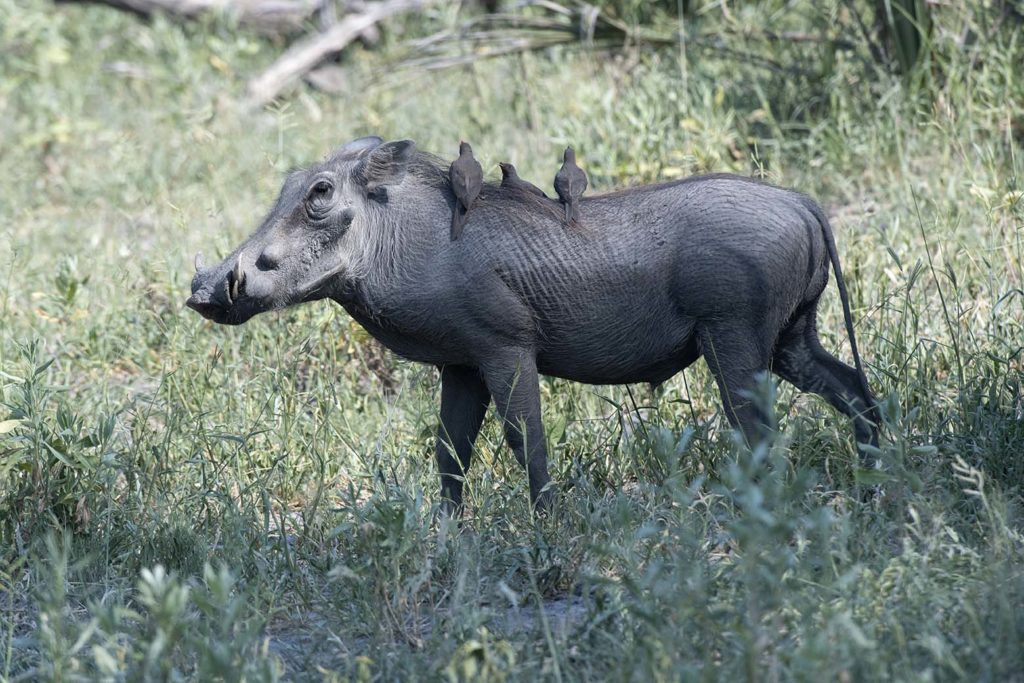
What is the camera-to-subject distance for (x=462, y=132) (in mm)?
7480

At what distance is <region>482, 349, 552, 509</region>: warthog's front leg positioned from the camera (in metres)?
3.65

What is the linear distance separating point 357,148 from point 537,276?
2.27ft

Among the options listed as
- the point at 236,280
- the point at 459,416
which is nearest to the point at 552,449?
the point at 459,416

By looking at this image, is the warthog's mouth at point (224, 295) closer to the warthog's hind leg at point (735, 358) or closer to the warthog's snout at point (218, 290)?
the warthog's snout at point (218, 290)

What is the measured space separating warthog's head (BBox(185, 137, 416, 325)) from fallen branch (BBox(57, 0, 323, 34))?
254 inches

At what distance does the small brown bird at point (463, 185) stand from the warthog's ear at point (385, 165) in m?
0.16

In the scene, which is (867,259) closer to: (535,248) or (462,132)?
(535,248)

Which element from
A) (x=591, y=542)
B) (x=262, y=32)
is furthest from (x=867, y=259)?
(x=262, y=32)

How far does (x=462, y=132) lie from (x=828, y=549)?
4.97m

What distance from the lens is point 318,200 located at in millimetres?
3709

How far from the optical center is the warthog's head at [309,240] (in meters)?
3.61

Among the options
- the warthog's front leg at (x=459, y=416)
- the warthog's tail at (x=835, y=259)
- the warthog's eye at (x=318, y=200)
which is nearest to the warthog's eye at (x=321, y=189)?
the warthog's eye at (x=318, y=200)

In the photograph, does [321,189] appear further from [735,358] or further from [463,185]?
[735,358]

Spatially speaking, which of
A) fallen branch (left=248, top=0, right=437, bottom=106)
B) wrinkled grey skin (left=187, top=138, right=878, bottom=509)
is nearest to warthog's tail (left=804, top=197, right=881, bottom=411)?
wrinkled grey skin (left=187, top=138, right=878, bottom=509)
